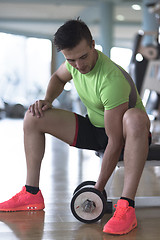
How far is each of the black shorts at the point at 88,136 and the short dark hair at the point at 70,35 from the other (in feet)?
1.13

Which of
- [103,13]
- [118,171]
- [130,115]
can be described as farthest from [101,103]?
[103,13]

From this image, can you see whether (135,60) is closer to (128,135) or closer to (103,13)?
(128,135)

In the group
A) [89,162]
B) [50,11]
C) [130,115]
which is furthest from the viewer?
[50,11]

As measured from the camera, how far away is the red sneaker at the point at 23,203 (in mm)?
1514

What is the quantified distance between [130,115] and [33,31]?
11830 mm

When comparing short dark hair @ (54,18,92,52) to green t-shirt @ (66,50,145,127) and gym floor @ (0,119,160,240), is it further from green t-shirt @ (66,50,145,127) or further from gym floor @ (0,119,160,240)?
gym floor @ (0,119,160,240)

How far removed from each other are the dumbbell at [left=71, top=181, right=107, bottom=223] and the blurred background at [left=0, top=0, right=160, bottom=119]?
7.05m

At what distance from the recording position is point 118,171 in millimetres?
2559

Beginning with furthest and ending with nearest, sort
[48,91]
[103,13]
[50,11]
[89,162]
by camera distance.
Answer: [50,11] → [103,13] → [89,162] → [48,91]

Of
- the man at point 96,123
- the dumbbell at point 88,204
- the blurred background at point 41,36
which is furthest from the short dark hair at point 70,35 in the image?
the blurred background at point 41,36

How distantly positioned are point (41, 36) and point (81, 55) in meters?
12.0

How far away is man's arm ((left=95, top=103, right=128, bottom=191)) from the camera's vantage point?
133 cm

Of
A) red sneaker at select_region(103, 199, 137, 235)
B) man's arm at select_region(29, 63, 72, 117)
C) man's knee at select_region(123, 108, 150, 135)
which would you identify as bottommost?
red sneaker at select_region(103, 199, 137, 235)

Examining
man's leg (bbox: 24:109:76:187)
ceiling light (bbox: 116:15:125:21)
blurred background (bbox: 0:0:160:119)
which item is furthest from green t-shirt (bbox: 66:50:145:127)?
ceiling light (bbox: 116:15:125:21)
